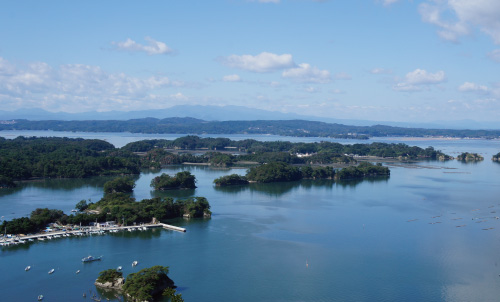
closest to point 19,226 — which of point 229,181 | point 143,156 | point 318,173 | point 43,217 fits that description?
point 43,217

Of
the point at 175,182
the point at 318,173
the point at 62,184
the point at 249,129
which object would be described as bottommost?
the point at 62,184

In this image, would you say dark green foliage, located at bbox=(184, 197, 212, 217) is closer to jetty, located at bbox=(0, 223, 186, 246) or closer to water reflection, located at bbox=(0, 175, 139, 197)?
jetty, located at bbox=(0, 223, 186, 246)

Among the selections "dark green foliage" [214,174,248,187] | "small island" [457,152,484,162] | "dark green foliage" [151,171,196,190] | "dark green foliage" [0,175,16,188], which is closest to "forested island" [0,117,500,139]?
"small island" [457,152,484,162]

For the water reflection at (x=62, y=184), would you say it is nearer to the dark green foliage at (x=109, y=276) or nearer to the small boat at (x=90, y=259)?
the small boat at (x=90, y=259)

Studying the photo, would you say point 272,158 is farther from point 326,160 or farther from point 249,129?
point 249,129

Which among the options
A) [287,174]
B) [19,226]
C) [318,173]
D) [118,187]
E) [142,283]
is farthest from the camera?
[318,173]

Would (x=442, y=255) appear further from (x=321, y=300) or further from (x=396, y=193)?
(x=396, y=193)
